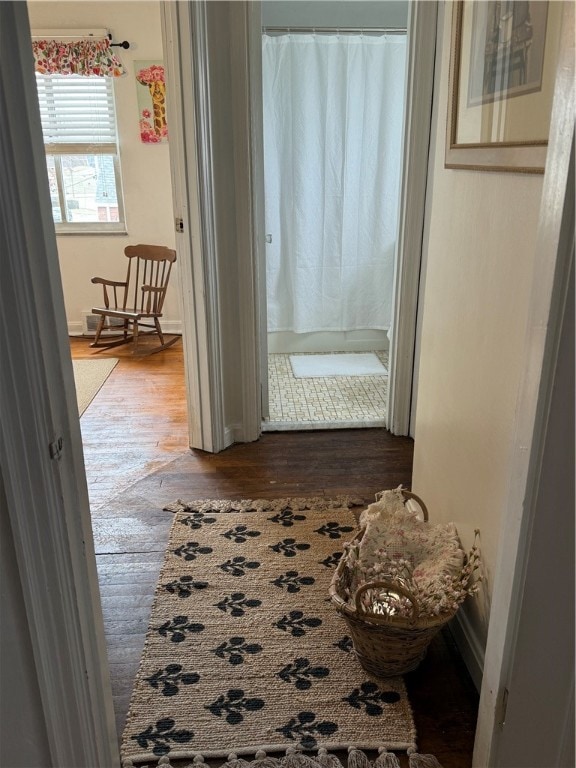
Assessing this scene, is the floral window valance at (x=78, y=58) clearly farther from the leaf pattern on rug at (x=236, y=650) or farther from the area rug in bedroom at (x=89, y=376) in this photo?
the leaf pattern on rug at (x=236, y=650)

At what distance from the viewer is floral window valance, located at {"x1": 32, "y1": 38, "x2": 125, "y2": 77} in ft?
13.8

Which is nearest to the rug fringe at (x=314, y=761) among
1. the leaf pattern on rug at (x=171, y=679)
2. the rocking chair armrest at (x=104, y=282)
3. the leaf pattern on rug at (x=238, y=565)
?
the leaf pattern on rug at (x=171, y=679)

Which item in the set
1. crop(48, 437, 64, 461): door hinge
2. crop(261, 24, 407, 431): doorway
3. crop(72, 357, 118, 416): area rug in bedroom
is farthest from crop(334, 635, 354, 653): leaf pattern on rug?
crop(72, 357, 118, 416): area rug in bedroom

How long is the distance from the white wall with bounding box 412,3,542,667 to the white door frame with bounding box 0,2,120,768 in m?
0.75

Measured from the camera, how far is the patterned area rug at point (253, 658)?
1441 millimetres

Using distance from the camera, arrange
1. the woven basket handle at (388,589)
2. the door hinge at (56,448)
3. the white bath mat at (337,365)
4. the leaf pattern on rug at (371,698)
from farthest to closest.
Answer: the white bath mat at (337,365)
the leaf pattern on rug at (371,698)
the woven basket handle at (388,589)
the door hinge at (56,448)

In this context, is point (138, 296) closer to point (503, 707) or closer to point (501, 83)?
point (501, 83)

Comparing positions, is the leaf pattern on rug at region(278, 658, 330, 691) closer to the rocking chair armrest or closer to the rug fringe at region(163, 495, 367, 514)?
the rug fringe at region(163, 495, 367, 514)

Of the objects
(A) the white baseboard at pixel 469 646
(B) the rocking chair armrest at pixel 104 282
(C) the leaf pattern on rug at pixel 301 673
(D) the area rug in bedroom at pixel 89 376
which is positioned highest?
(B) the rocking chair armrest at pixel 104 282

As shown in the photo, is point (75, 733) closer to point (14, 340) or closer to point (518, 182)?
point (14, 340)

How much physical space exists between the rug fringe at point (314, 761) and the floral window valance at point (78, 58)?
4250 mm

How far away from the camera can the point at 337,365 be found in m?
4.11

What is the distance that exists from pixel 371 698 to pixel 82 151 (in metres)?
4.17

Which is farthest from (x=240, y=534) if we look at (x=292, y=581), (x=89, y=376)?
(x=89, y=376)
